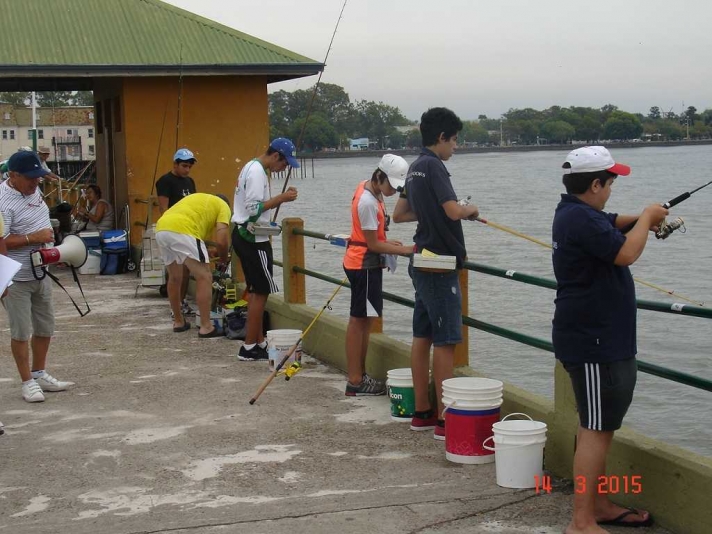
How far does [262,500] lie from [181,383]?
282 cm

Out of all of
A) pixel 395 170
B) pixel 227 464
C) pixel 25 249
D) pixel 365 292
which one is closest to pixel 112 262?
pixel 25 249

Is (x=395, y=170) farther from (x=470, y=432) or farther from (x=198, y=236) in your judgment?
(x=198, y=236)

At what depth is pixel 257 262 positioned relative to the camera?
344 inches

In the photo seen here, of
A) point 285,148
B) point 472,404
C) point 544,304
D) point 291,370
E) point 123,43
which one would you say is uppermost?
point 123,43

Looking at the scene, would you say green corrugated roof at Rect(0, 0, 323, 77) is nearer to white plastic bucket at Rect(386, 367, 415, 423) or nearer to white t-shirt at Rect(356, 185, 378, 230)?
white t-shirt at Rect(356, 185, 378, 230)

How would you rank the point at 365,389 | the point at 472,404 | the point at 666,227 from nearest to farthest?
the point at 666,227 → the point at 472,404 → the point at 365,389

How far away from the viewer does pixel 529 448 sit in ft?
17.5

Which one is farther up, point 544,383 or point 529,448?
point 529,448

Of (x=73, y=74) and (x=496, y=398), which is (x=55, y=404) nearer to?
(x=496, y=398)

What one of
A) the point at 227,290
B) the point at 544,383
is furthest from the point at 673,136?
the point at 227,290

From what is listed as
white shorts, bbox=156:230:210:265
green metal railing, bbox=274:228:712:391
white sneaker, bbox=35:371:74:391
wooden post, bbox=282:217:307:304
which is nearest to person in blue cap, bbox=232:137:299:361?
wooden post, bbox=282:217:307:304

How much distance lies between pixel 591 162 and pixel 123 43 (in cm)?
1236

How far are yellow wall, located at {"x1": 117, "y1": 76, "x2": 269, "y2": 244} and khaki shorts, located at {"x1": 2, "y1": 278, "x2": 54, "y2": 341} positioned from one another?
7896mm

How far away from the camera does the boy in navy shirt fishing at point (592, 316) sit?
14.7 feet
